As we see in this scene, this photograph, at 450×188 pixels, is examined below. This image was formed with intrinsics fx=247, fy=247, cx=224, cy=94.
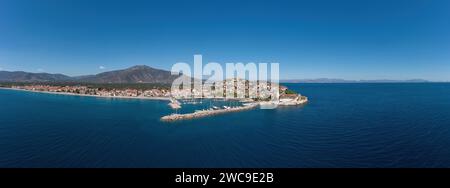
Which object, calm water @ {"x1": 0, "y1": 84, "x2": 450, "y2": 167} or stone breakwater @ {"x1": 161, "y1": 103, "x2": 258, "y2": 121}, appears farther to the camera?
stone breakwater @ {"x1": 161, "y1": 103, "x2": 258, "y2": 121}

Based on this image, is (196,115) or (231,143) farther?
(196,115)

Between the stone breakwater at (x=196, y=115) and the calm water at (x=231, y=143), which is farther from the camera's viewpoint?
the stone breakwater at (x=196, y=115)

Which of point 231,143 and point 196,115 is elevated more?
point 196,115

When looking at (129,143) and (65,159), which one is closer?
(65,159)

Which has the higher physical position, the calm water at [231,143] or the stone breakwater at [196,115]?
the stone breakwater at [196,115]

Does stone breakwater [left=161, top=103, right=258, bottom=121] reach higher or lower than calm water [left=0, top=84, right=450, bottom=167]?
higher

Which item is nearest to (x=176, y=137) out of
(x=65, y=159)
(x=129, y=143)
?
(x=129, y=143)

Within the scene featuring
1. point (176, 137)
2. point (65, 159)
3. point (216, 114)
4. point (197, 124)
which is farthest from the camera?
point (216, 114)
